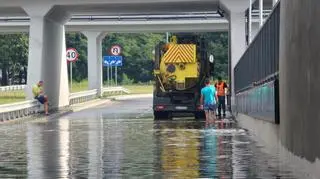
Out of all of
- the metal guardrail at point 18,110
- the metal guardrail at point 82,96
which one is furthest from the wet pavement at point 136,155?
the metal guardrail at point 82,96

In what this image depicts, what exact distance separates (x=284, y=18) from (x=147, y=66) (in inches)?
4008

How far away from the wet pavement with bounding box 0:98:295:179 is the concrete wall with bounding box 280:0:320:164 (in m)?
0.73

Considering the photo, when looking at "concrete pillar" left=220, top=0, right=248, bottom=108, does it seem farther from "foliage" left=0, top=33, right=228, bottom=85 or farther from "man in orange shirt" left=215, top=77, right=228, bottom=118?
"foliage" left=0, top=33, right=228, bottom=85

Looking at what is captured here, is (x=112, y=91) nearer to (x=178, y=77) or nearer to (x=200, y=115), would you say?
(x=200, y=115)

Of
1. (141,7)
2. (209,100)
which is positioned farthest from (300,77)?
(141,7)

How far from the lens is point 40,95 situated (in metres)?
36.2

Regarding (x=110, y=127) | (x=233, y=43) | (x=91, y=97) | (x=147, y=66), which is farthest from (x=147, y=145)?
(x=147, y=66)

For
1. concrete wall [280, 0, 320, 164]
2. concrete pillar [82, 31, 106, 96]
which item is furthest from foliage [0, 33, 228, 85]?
concrete wall [280, 0, 320, 164]

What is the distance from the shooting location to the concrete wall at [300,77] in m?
10.1

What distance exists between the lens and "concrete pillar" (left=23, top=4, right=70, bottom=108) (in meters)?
38.7

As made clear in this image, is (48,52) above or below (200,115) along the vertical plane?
above

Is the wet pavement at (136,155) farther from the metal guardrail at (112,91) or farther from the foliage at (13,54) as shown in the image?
the foliage at (13,54)

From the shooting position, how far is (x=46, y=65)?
39594mm

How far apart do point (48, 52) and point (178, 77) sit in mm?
9970
